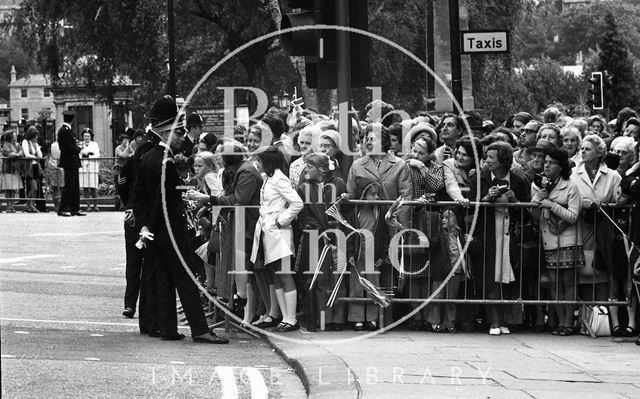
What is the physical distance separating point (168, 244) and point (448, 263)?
96.3 inches

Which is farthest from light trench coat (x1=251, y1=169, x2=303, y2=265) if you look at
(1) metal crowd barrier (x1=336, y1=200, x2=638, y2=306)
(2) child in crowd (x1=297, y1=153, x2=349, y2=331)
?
(1) metal crowd barrier (x1=336, y1=200, x2=638, y2=306)

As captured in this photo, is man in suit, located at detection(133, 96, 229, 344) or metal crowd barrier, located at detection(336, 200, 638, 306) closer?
man in suit, located at detection(133, 96, 229, 344)

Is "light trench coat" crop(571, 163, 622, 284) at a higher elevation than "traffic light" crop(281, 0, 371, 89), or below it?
below

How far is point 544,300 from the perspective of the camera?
12477 millimetres

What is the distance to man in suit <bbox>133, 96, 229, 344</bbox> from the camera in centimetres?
1182

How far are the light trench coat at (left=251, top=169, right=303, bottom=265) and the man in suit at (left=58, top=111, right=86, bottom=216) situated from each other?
16.6m

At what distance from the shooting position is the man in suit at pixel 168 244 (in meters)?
11.8

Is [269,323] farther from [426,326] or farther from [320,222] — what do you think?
[426,326]

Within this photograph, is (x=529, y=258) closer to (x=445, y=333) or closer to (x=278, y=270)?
(x=445, y=333)

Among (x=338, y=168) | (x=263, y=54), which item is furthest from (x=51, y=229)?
(x=263, y=54)

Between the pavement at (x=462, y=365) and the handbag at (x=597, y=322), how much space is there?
12cm

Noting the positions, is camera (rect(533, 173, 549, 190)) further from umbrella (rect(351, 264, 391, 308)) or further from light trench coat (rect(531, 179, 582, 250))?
umbrella (rect(351, 264, 391, 308))

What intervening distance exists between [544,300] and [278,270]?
2354 millimetres

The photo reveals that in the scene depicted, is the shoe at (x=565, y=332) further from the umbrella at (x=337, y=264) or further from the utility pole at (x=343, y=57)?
the utility pole at (x=343, y=57)
